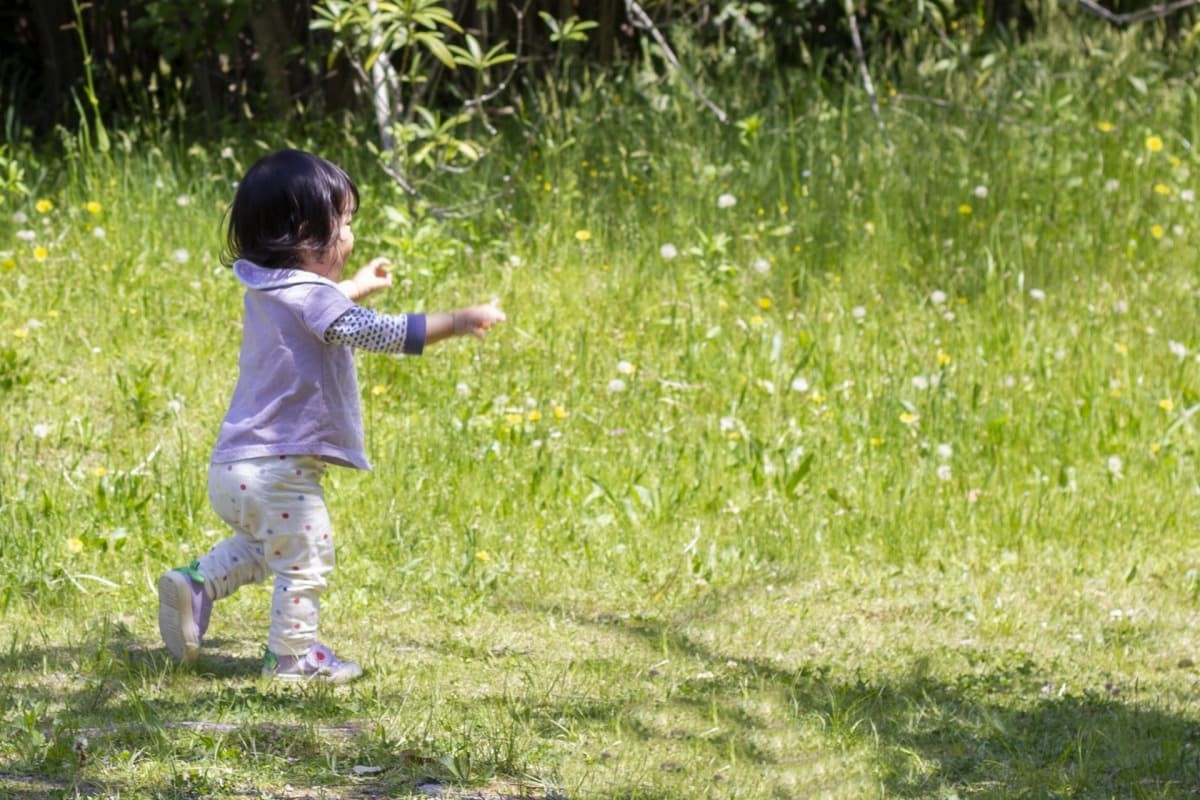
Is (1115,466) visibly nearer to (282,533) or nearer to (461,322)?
(461,322)

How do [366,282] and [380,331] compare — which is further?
[366,282]

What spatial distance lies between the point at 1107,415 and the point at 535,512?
7.33 ft

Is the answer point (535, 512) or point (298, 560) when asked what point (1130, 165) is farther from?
point (298, 560)

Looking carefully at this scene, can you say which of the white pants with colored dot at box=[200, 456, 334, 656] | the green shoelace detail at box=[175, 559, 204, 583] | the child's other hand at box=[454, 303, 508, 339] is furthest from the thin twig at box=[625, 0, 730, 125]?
the green shoelace detail at box=[175, 559, 204, 583]

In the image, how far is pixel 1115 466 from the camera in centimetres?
528

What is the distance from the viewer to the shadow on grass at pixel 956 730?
3.16 m

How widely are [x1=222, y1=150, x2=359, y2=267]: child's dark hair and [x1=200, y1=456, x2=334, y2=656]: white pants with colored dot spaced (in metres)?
0.50


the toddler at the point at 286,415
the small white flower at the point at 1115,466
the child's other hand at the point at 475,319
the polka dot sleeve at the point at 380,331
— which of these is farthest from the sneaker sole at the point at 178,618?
the small white flower at the point at 1115,466

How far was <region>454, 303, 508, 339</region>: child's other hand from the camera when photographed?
133 inches

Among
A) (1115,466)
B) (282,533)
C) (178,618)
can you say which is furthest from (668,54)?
(178,618)

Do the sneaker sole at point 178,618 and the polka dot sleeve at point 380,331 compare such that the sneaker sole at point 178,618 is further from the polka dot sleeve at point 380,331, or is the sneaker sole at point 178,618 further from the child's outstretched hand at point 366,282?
the child's outstretched hand at point 366,282

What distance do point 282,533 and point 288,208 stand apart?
78 cm

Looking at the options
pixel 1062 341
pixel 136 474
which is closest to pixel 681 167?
pixel 1062 341

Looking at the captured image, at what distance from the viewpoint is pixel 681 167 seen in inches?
278
